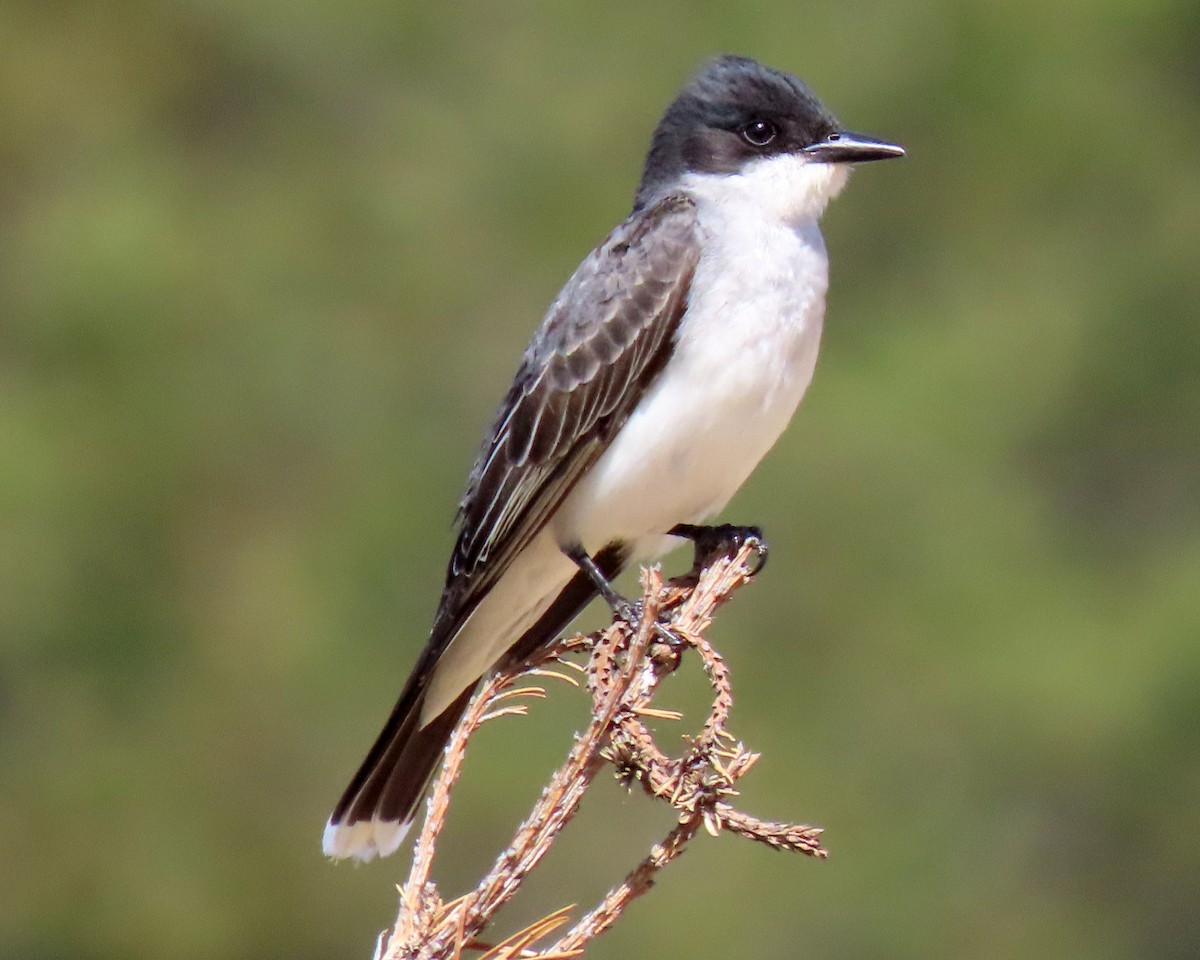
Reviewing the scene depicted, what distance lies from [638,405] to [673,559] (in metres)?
4.16

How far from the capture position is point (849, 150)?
179 inches

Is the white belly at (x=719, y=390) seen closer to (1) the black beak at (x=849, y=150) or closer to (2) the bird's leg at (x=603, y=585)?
(2) the bird's leg at (x=603, y=585)

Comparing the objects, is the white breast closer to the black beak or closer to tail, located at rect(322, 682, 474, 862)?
the black beak

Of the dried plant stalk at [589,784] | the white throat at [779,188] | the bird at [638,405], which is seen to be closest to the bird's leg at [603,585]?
the bird at [638,405]

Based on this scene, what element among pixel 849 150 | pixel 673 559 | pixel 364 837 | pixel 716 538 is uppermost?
pixel 849 150

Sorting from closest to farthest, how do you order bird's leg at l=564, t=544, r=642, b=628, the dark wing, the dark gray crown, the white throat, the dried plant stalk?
the dried plant stalk
bird's leg at l=564, t=544, r=642, b=628
the dark wing
the white throat
the dark gray crown

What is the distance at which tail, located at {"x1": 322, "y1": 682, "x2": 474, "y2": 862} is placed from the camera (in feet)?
13.0

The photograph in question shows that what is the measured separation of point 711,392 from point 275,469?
707 cm

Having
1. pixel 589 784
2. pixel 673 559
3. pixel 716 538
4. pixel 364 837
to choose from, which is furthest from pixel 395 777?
pixel 673 559

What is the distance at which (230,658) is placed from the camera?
10.5 m

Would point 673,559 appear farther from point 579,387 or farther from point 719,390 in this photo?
point 719,390

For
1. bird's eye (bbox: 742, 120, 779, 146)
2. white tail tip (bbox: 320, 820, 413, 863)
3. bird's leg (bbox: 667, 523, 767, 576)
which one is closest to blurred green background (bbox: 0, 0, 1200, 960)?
bird's leg (bbox: 667, 523, 767, 576)

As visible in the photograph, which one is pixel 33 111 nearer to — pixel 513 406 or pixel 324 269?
pixel 324 269

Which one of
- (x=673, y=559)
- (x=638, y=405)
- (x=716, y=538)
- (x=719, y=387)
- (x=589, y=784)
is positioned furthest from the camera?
(x=673, y=559)
